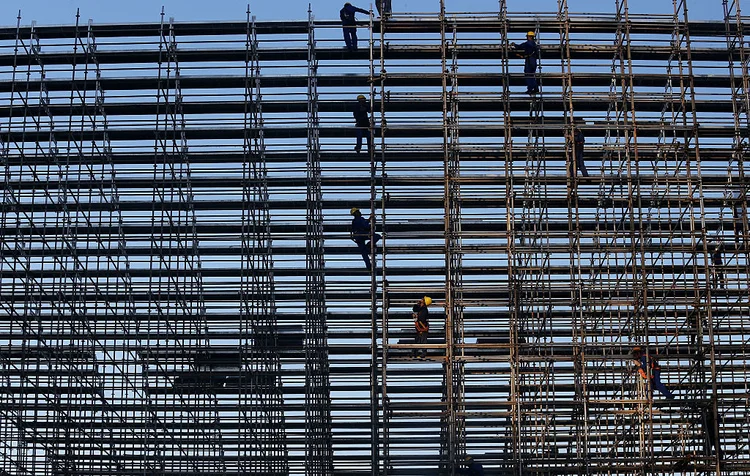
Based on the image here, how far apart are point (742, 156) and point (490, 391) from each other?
27.3 feet

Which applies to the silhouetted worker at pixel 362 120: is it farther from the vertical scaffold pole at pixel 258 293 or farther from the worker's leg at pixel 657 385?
the worker's leg at pixel 657 385

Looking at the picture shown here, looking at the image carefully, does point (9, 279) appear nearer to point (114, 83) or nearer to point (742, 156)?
point (114, 83)

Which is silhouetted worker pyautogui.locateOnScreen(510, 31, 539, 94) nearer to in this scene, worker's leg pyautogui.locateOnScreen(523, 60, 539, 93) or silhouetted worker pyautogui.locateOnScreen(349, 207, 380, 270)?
worker's leg pyautogui.locateOnScreen(523, 60, 539, 93)

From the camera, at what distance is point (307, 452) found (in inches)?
1102

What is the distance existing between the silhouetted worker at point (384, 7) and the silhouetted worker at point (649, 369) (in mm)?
9220

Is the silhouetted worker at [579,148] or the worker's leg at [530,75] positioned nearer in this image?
the silhouetted worker at [579,148]

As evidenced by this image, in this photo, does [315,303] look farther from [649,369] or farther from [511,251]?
[649,369]

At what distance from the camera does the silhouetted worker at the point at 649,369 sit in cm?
2498

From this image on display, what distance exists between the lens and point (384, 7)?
29734 millimetres

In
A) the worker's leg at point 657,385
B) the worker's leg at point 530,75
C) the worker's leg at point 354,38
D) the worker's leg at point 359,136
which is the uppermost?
the worker's leg at point 354,38

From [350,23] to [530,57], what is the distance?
4102 mm

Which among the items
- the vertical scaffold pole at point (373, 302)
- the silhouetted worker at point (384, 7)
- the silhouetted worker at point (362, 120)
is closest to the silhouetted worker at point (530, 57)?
the silhouetted worker at point (384, 7)

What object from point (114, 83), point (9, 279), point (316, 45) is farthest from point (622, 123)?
point (9, 279)

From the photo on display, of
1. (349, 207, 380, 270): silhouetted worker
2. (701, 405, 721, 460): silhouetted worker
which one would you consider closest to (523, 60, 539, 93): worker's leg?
(349, 207, 380, 270): silhouetted worker
